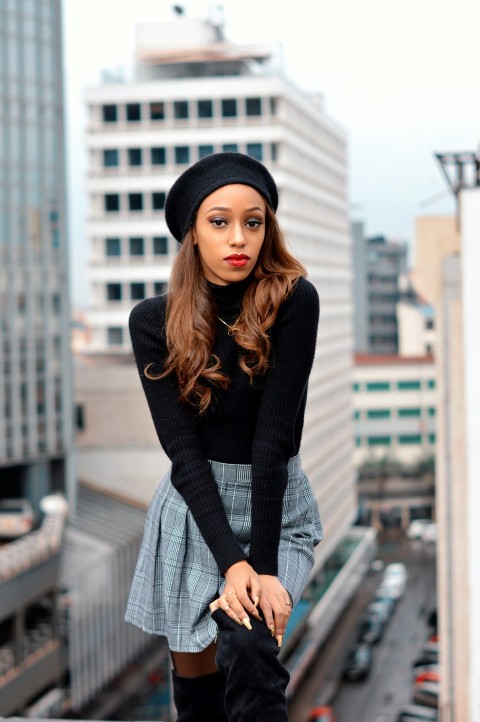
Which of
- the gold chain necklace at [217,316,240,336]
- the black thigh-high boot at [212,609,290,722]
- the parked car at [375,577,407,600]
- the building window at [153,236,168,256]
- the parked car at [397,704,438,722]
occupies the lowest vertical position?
the parked car at [375,577,407,600]

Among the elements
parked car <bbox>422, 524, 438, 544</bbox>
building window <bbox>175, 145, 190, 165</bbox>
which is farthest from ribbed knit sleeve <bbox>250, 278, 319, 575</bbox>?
parked car <bbox>422, 524, 438, 544</bbox>

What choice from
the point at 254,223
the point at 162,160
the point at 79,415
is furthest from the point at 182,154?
the point at 254,223

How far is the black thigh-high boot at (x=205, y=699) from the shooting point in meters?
2.46

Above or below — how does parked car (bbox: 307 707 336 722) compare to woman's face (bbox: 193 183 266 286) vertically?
below

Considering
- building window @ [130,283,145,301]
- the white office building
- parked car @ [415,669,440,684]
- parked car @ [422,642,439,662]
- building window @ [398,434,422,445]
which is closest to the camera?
parked car @ [415,669,440,684]

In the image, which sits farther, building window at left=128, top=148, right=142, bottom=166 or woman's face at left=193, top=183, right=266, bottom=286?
building window at left=128, top=148, right=142, bottom=166

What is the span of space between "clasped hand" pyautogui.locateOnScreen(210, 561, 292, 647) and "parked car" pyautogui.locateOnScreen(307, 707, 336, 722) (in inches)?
1043

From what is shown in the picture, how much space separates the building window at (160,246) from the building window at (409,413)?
68.9ft

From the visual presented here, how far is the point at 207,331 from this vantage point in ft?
7.80

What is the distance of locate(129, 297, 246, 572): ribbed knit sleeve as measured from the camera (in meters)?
2.28

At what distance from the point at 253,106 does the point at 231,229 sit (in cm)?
3827

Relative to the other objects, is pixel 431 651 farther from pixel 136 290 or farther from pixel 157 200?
pixel 157 200

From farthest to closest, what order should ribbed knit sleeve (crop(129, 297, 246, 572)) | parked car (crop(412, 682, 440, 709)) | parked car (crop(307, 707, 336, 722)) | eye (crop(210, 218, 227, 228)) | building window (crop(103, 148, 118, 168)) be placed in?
building window (crop(103, 148, 118, 168))
parked car (crop(412, 682, 440, 709))
parked car (crop(307, 707, 336, 722))
eye (crop(210, 218, 227, 228))
ribbed knit sleeve (crop(129, 297, 246, 572))

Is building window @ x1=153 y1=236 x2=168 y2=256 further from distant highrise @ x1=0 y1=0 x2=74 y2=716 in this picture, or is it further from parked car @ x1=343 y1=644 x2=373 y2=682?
parked car @ x1=343 y1=644 x2=373 y2=682
